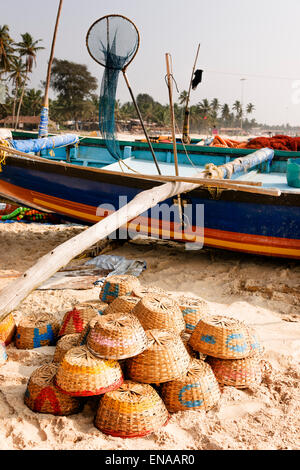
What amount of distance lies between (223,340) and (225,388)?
32cm

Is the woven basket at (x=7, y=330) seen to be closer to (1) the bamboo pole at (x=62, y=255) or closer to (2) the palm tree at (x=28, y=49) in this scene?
(1) the bamboo pole at (x=62, y=255)

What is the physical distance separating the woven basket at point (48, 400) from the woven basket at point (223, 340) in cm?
86

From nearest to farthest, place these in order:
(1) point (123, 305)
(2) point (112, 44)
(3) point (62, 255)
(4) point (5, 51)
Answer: (3) point (62, 255)
(1) point (123, 305)
(2) point (112, 44)
(4) point (5, 51)

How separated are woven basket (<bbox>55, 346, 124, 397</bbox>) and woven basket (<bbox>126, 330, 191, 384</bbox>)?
13 cm

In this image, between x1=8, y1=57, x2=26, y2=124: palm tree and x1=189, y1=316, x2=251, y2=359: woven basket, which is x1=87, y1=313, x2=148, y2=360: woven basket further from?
x1=8, y1=57, x2=26, y2=124: palm tree

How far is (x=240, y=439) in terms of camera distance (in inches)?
79.3

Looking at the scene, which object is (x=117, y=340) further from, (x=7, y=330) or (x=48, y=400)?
(x=7, y=330)

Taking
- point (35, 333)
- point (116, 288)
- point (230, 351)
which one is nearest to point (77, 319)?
point (35, 333)

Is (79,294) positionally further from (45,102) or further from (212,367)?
(45,102)

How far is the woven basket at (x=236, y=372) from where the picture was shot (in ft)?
8.21

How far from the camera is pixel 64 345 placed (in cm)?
257

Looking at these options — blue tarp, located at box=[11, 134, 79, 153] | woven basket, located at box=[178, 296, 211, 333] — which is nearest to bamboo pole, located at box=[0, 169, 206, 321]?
woven basket, located at box=[178, 296, 211, 333]
